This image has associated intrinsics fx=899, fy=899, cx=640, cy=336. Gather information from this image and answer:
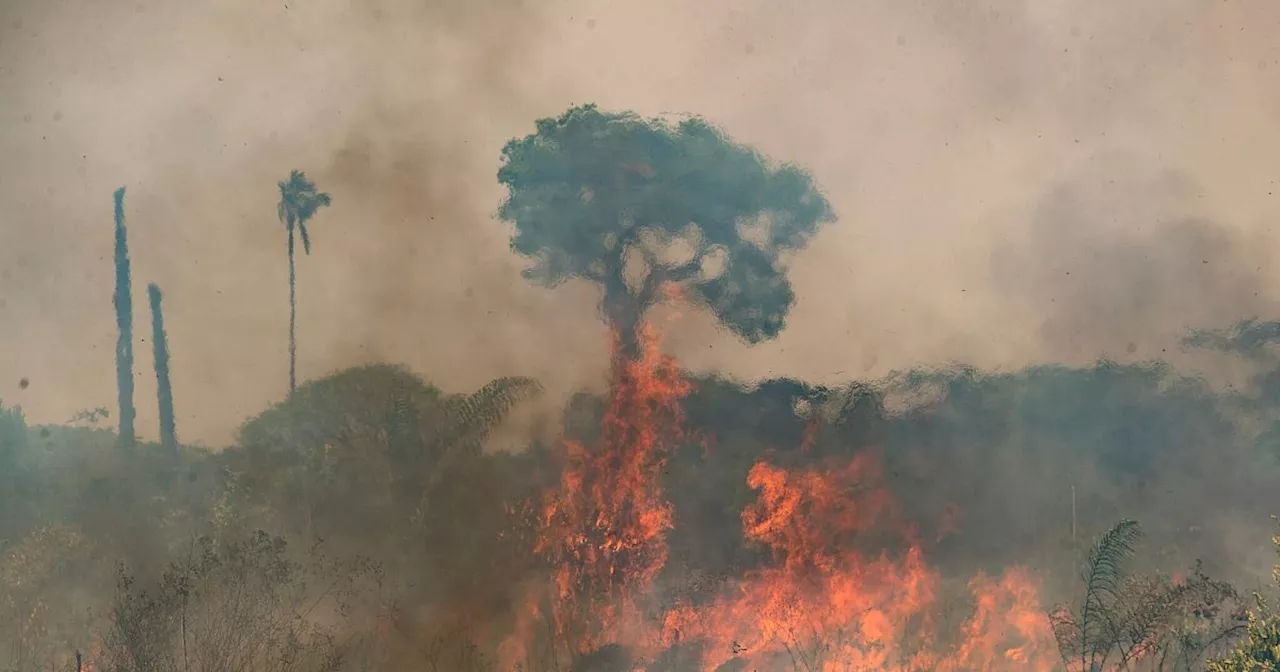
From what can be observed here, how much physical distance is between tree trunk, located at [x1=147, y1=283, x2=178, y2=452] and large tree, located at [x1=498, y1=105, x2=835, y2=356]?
98.7 inches

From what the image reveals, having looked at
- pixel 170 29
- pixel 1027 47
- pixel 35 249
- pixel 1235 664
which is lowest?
pixel 1235 664

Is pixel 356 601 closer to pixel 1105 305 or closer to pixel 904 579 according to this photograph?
pixel 904 579

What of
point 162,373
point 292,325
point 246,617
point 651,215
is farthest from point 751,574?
point 162,373

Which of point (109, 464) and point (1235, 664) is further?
point (109, 464)

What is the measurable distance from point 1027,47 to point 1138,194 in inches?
50.8

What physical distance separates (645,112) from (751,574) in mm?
3246

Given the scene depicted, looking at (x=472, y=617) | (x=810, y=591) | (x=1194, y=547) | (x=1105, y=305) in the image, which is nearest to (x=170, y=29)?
(x=472, y=617)

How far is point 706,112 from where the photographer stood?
623cm

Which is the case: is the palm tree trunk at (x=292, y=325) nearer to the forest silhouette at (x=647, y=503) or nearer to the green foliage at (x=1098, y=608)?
the forest silhouette at (x=647, y=503)

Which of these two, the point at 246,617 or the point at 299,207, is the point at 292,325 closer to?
the point at 299,207

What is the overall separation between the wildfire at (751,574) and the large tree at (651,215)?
496mm

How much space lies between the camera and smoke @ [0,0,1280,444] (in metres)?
6.20

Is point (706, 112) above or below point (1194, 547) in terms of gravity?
above

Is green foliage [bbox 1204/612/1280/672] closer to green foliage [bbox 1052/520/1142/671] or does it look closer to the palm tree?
green foliage [bbox 1052/520/1142/671]
